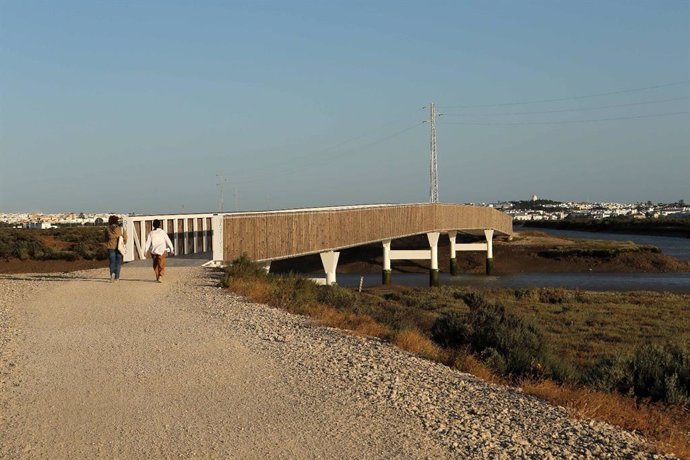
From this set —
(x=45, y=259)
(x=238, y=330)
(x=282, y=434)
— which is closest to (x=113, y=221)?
(x=238, y=330)

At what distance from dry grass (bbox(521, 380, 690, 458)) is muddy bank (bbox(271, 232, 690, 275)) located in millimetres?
47938

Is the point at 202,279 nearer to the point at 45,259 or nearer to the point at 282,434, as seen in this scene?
the point at 282,434

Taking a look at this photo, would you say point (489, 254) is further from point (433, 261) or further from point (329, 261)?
point (329, 261)

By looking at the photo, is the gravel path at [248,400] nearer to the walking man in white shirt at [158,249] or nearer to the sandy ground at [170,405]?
the sandy ground at [170,405]

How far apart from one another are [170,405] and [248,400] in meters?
0.83

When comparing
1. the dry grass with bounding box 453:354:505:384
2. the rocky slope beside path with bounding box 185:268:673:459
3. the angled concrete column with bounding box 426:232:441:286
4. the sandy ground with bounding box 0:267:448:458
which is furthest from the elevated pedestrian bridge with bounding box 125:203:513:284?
the dry grass with bounding box 453:354:505:384

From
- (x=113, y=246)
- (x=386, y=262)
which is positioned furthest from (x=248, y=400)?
(x=386, y=262)

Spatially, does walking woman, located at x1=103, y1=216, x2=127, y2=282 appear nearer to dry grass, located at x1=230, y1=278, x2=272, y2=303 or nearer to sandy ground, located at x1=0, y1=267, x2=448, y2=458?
dry grass, located at x1=230, y1=278, x2=272, y2=303

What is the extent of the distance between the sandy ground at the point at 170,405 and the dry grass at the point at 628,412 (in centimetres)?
247

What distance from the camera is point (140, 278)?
2302 centimetres

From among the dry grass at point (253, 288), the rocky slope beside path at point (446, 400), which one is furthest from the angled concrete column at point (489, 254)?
the rocky slope beside path at point (446, 400)

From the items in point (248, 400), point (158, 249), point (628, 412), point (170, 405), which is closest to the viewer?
point (170, 405)

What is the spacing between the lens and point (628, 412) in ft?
33.4

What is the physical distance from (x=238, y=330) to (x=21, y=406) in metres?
5.53
